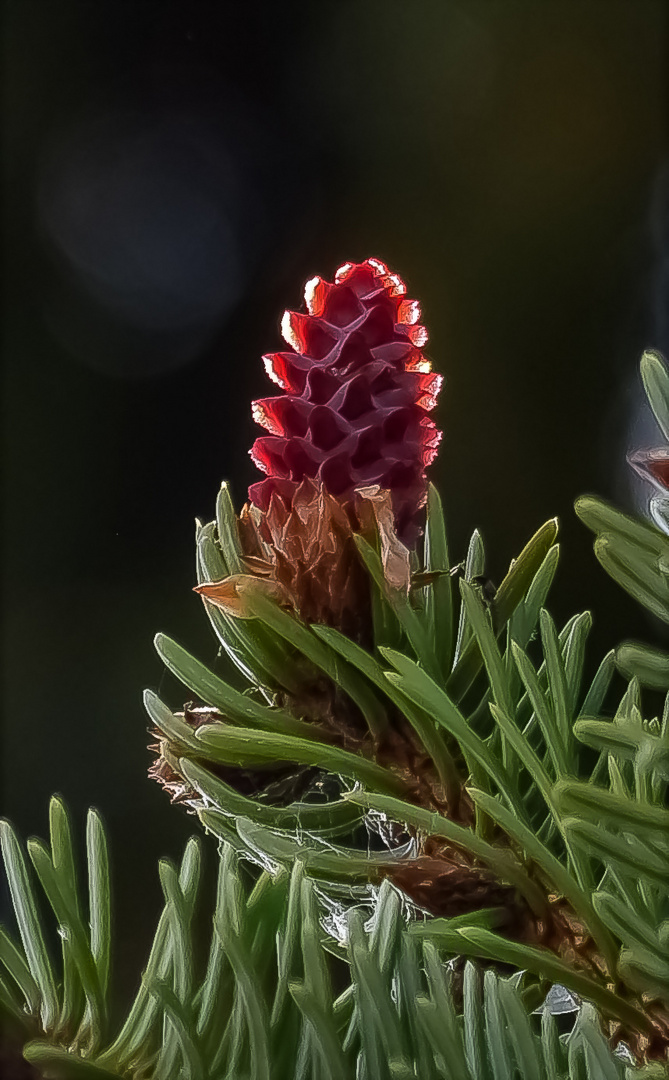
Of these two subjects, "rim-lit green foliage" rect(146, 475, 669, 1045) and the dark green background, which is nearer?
"rim-lit green foliage" rect(146, 475, 669, 1045)

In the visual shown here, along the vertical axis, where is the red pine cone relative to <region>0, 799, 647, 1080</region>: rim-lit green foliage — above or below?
above

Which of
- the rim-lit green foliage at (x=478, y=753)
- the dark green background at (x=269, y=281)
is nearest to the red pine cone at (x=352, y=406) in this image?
the rim-lit green foliage at (x=478, y=753)

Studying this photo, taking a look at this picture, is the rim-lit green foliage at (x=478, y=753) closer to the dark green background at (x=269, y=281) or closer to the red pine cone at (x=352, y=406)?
the red pine cone at (x=352, y=406)

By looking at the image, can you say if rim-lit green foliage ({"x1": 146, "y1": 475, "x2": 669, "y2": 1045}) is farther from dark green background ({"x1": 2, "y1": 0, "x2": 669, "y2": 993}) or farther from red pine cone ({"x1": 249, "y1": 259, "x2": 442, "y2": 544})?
dark green background ({"x1": 2, "y1": 0, "x2": 669, "y2": 993})

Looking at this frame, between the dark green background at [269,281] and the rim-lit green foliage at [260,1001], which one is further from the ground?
the dark green background at [269,281]

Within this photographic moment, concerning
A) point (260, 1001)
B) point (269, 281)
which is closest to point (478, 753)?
point (260, 1001)

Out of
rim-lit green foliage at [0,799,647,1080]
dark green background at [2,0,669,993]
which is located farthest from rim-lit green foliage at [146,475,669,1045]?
dark green background at [2,0,669,993]
